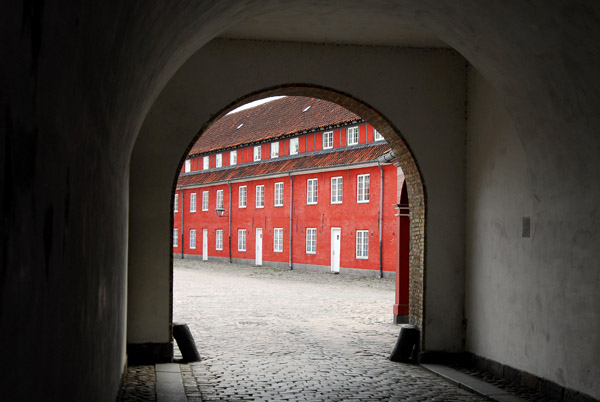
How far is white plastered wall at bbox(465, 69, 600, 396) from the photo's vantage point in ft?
23.4

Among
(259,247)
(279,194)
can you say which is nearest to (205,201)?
(259,247)

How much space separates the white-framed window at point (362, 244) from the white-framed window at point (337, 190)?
2324 mm

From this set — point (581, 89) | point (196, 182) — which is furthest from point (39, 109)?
point (196, 182)

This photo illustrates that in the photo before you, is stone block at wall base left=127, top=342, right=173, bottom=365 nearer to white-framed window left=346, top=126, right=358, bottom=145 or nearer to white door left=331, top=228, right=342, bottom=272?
white door left=331, top=228, right=342, bottom=272

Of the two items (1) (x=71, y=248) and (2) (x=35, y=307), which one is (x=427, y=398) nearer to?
(1) (x=71, y=248)

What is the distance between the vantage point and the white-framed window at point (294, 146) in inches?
1571

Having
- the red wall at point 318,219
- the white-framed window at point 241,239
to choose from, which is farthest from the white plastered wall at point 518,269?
the white-framed window at point 241,239

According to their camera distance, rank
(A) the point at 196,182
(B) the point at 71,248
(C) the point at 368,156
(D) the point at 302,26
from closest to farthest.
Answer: (B) the point at 71,248 → (D) the point at 302,26 → (C) the point at 368,156 → (A) the point at 196,182

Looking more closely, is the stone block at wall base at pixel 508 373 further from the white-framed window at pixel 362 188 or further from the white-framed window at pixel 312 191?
the white-framed window at pixel 312 191

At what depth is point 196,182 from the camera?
50.0m

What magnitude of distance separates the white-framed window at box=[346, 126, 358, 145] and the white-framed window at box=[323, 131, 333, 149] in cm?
153

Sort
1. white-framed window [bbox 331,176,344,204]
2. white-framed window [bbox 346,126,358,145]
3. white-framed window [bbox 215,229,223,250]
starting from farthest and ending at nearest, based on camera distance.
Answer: white-framed window [bbox 215,229,223,250] → white-framed window [bbox 346,126,358,145] → white-framed window [bbox 331,176,344,204]

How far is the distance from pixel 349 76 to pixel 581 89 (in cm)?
431

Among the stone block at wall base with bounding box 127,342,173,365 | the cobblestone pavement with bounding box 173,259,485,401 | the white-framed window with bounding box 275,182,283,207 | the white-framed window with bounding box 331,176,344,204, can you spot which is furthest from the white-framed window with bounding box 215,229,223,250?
the stone block at wall base with bounding box 127,342,173,365
